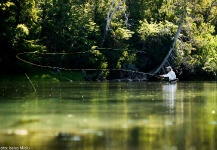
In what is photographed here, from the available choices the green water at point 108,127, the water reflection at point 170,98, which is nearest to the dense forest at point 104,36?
the water reflection at point 170,98

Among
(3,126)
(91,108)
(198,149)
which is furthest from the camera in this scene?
(91,108)

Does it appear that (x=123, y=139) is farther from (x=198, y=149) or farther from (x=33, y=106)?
(x=33, y=106)

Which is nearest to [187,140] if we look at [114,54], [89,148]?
[89,148]

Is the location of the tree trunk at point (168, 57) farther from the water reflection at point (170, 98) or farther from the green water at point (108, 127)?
the green water at point (108, 127)

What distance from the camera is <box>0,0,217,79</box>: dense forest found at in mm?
51812

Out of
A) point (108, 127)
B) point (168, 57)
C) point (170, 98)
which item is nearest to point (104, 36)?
point (168, 57)

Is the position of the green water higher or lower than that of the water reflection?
higher

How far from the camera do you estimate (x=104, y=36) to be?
6150 cm

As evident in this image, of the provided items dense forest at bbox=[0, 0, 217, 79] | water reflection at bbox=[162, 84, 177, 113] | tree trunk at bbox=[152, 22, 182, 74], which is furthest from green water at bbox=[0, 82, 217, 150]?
tree trunk at bbox=[152, 22, 182, 74]

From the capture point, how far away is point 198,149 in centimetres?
1059

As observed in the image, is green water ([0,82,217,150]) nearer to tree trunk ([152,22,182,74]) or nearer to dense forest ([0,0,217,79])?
dense forest ([0,0,217,79])

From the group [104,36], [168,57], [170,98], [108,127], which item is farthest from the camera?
[168,57]

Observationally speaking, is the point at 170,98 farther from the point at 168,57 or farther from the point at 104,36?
the point at 168,57

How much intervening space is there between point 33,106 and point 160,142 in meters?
10.1
